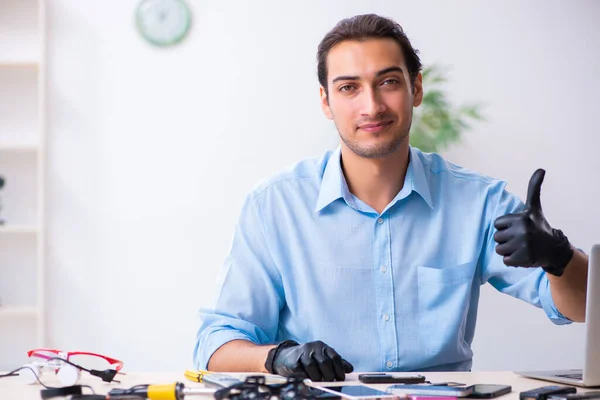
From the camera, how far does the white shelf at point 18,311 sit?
306 cm

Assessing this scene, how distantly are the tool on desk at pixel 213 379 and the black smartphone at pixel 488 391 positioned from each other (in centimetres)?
36


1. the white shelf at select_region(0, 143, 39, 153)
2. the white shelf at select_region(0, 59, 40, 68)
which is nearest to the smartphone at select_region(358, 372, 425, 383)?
the white shelf at select_region(0, 143, 39, 153)

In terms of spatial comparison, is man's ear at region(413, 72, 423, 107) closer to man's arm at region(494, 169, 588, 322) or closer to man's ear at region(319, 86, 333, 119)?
man's ear at region(319, 86, 333, 119)

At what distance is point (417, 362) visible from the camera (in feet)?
5.18

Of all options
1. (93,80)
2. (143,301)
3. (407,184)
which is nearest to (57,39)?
(93,80)

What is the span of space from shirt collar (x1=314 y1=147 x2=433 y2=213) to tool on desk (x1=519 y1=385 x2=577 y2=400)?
65cm

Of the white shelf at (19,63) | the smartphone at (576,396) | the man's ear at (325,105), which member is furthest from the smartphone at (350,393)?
the white shelf at (19,63)

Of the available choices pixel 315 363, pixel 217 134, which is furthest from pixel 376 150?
pixel 217 134

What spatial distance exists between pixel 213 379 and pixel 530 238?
0.60m

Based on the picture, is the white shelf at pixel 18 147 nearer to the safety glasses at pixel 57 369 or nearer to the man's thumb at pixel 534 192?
the safety glasses at pixel 57 369

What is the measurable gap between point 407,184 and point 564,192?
1990 mm

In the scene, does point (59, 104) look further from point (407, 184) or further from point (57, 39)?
point (407, 184)

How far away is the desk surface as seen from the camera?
115 centimetres

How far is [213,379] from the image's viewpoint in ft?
3.77
